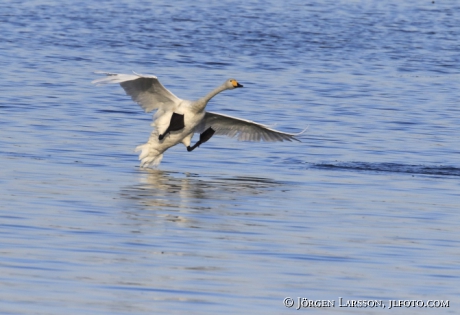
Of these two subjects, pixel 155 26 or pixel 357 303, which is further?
pixel 155 26

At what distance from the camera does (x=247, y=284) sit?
9750 mm

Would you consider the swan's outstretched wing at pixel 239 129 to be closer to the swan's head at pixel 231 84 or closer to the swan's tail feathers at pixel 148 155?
the swan's head at pixel 231 84

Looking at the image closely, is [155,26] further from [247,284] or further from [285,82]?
[247,284]

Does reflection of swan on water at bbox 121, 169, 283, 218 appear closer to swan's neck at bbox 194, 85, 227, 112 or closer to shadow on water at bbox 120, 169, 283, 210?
shadow on water at bbox 120, 169, 283, 210

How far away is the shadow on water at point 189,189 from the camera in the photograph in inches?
544

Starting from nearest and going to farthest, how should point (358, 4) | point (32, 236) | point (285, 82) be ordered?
point (32, 236), point (285, 82), point (358, 4)

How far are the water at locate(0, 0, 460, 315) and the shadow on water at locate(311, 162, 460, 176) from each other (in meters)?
0.05

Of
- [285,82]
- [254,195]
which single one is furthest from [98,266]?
[285,82]

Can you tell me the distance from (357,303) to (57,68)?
67.4 ft

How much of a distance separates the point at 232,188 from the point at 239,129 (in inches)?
103

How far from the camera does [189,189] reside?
1478 centimetres

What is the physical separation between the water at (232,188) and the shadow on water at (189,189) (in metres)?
0.04

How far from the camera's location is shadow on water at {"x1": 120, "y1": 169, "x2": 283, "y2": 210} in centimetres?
1381

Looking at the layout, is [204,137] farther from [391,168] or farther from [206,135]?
[391,168]
